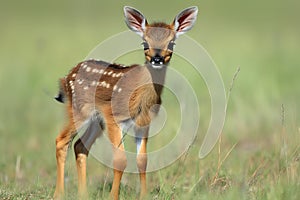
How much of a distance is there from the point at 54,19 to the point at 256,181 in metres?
22.5

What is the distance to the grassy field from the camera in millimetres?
7023

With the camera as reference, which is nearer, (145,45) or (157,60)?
(157,60)

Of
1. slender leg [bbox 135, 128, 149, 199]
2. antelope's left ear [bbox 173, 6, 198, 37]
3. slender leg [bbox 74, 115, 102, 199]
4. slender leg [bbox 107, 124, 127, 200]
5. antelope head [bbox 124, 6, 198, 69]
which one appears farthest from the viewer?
slender leg [bbox 74, 115, 102, 199]

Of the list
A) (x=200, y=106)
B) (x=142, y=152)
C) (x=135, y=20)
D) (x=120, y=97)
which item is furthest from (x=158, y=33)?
(x=200, y=106)

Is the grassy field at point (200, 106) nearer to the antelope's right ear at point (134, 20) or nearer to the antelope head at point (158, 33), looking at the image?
the antelope head at point (158, 33)

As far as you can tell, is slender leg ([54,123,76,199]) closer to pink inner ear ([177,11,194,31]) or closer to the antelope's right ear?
the antelope's right ear

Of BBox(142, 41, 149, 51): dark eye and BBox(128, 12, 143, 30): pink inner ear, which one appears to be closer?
BBox(142, 41, 149, 51): dark eye

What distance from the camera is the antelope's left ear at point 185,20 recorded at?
296 inches

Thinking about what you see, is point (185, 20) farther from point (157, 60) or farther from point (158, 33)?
point (157, 60)

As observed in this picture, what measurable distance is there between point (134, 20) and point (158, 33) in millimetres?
417

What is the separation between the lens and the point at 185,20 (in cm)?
762

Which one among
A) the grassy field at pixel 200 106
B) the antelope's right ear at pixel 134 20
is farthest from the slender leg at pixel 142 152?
the antelope's right ear at pixel 134 20

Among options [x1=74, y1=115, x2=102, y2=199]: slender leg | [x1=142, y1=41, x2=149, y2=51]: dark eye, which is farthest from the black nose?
[x1=74, y1=115, x2=102, y2=199]: slender leg

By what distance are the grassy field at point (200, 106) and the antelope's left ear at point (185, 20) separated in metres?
1.29
